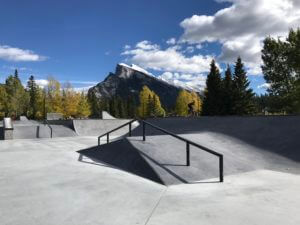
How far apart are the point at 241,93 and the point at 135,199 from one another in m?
39.7

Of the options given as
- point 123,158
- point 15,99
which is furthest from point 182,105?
point 123,158

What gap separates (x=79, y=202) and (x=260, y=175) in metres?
5.53

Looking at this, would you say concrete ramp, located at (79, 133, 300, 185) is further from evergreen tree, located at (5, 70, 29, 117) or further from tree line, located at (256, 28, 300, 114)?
evergreen tree, located at (5, 70, 29, 117)

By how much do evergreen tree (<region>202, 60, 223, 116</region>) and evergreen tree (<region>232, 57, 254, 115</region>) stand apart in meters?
2.15

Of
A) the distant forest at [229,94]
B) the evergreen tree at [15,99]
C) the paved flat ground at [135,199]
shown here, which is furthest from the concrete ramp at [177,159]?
the evergreen tree at [15,99]

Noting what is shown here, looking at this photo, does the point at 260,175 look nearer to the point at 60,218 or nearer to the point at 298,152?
the point at 298,152

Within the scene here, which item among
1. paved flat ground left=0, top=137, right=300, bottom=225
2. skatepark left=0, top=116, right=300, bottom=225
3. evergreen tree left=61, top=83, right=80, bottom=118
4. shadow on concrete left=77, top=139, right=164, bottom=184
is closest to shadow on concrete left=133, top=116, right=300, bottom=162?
skatepark left=0, top=116, right=300, bottom=225

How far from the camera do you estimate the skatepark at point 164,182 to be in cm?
554

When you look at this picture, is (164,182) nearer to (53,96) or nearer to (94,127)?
(94,127)

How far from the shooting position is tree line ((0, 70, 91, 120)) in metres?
64.7

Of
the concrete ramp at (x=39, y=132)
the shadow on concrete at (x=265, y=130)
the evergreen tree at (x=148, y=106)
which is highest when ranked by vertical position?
the evergreen tree at (x=148, y=106)

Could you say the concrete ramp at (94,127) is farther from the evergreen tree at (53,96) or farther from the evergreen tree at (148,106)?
the evergreen tree at (148,106)

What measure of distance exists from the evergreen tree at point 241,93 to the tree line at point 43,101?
33.2 metres

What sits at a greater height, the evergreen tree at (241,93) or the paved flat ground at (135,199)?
the evergreen tree at (241,93)
